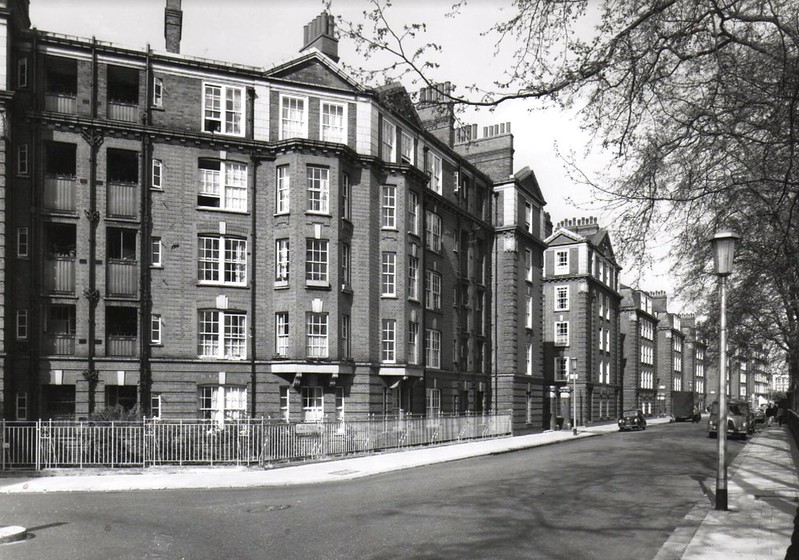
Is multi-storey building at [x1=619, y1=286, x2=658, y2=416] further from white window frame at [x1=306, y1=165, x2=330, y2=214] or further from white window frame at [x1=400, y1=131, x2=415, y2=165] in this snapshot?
white window frame at [x1=306, y1=165, x2=330, y2=214]

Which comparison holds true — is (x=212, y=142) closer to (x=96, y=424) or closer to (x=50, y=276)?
(x=50, y=276)

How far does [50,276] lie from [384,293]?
14.6m

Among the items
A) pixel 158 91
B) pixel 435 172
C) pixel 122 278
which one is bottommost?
pixel 122 278

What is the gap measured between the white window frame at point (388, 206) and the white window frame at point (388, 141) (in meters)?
1.48

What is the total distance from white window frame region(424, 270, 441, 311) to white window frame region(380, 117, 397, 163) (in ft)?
22.1

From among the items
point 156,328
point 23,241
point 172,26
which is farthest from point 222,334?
point 172,26

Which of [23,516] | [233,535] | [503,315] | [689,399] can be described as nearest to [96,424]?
[23,516]

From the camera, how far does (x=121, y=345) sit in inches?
1118

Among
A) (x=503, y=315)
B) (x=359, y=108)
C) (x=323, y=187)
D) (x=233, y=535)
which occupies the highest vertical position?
(x=359, y=108)

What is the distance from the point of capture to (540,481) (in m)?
18.8

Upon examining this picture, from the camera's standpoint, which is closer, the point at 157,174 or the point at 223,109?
the point at 157,174

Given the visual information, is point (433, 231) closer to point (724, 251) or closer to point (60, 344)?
point (60, 344)

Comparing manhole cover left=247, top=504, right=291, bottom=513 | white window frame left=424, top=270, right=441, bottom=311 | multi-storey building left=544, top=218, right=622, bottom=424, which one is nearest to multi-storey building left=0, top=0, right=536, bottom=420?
white window frame left=424, top=270, right=441, bottom=311

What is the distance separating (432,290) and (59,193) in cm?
1942
